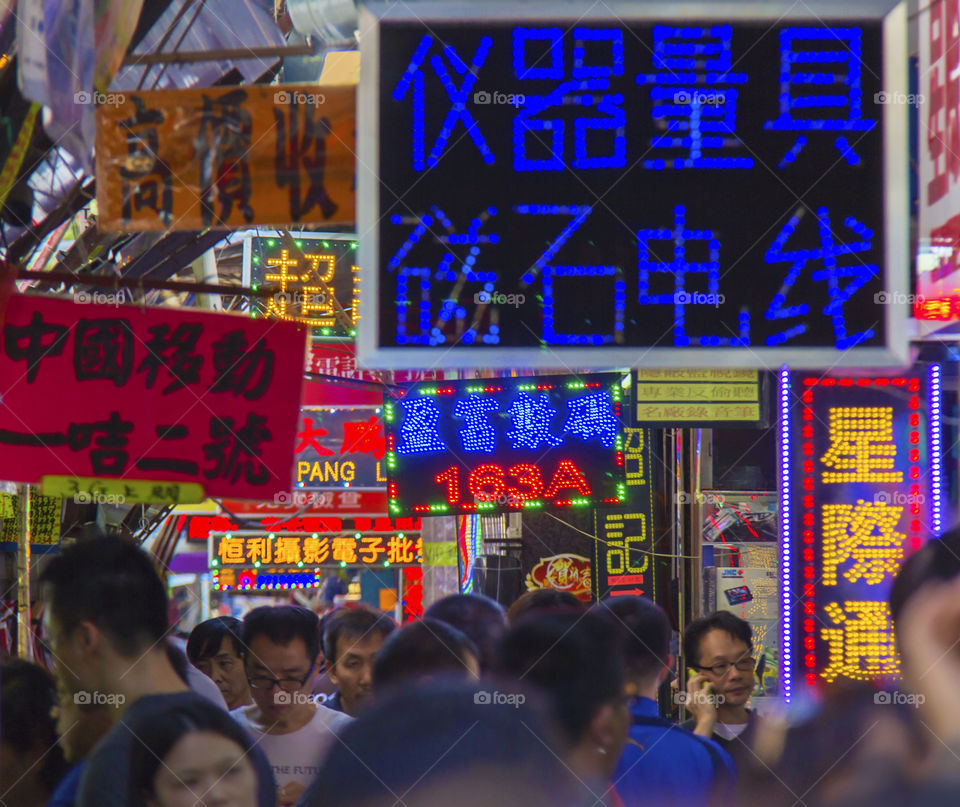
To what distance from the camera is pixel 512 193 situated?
11.3 ft

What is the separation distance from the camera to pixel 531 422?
35.0 feet

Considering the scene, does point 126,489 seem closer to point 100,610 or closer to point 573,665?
point 100,610

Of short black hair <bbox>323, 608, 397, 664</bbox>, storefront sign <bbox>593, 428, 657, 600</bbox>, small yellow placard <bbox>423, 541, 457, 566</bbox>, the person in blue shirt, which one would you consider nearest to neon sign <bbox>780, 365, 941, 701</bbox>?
short black hair <bbox>323, 608, 397, 664</bbox>

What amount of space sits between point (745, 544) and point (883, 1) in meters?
14.5

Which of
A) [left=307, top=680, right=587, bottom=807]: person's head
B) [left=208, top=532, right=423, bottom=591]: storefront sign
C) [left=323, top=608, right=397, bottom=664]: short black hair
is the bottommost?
[left=208, top=532, right=423, bottom=591]: storefront sign

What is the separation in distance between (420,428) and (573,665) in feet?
25.5

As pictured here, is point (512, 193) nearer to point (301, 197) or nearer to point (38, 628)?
point (301, 197)

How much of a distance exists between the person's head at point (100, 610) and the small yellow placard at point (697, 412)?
554 cm

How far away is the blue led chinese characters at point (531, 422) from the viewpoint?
35.0 feet

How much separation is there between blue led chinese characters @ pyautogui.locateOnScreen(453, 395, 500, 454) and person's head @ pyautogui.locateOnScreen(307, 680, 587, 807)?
373 inches

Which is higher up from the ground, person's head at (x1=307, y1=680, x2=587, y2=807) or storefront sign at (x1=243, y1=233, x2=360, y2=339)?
storefront sign at (x1=243, y1=233, x2=360, y2=339)

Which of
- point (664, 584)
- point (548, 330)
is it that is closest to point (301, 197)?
point (548, 330)

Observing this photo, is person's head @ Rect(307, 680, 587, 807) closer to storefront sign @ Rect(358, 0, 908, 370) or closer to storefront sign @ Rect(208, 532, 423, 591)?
storefront sign @ Rect(358, 0, 908, 370)

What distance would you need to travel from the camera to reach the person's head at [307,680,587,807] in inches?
44.8
